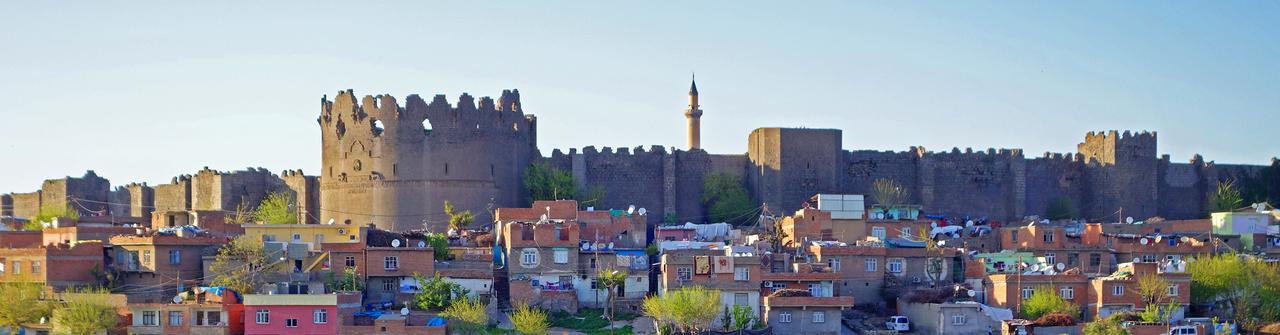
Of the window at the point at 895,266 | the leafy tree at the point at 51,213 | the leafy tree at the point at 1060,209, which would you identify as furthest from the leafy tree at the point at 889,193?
the leafy tree at the point at 51,213

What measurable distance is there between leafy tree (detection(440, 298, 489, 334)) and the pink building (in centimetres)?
205

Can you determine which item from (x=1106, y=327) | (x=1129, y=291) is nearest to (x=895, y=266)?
(x=1129, y=291)

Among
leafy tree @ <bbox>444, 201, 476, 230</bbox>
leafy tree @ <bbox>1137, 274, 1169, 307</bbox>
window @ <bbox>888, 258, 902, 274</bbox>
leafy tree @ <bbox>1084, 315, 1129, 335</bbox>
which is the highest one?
leafy tree @ <bbox>444, 201, 476, 230</bbox>

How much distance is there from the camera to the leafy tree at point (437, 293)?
40219mm

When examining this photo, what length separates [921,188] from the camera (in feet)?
182

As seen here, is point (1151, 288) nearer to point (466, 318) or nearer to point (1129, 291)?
point (1129, 291)

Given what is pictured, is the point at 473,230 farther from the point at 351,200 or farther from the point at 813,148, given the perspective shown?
the point at 813,148

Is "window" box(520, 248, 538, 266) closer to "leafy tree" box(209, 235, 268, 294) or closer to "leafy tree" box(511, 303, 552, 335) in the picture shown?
"leafy tree" box(511, 303, 552, 335)

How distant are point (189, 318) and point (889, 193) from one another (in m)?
21.1

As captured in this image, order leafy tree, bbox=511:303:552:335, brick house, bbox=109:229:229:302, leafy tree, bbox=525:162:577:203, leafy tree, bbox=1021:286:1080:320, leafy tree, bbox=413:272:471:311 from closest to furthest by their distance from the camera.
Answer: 1. leafy tree, bbox=511:303:552:335
2. leafy tree, bbox=413:272:471:311
3. leafy tree, bbox=1021:286:1080:320
4. brick house, bbox=109:229:229:302
5. leafy tree, bbox=525:162:577:203

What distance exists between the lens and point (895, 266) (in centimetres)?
4438

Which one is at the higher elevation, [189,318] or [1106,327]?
[189,318]

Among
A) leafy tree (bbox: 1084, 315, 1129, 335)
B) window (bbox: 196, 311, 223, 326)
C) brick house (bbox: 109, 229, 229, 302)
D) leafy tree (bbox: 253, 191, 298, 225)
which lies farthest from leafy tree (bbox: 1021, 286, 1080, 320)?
leafy tree (bbox: 253, 191, 298, 225)

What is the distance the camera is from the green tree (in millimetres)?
53188
